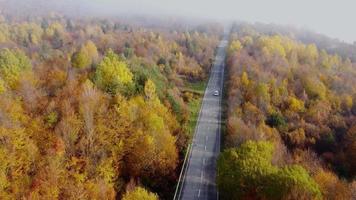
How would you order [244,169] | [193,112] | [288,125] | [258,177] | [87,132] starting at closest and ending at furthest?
[258,177]
[244,169]
[87,132]
[288,125]
[193,112]

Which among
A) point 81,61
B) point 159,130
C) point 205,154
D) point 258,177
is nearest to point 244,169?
point 258,177

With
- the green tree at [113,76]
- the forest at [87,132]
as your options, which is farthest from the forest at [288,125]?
the green tree at [113,76]

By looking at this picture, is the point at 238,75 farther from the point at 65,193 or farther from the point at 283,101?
the point at 65,193

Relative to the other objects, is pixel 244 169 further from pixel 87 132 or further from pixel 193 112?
pixel 193 112

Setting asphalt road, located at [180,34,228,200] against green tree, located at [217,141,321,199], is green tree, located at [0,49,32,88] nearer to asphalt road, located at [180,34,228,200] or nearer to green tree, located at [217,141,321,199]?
asphalt road, located at [180,34,228,200]

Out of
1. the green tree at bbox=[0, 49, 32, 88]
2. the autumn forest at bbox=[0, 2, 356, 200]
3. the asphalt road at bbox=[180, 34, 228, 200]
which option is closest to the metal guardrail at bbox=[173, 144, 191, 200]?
the asphalt road at bbox=[180, 34, 228, 200]

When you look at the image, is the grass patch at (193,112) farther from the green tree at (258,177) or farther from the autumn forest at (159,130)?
the green tree at (258,177)

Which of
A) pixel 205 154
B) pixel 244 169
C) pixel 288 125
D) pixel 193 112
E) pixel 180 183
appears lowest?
pixel 180 183
